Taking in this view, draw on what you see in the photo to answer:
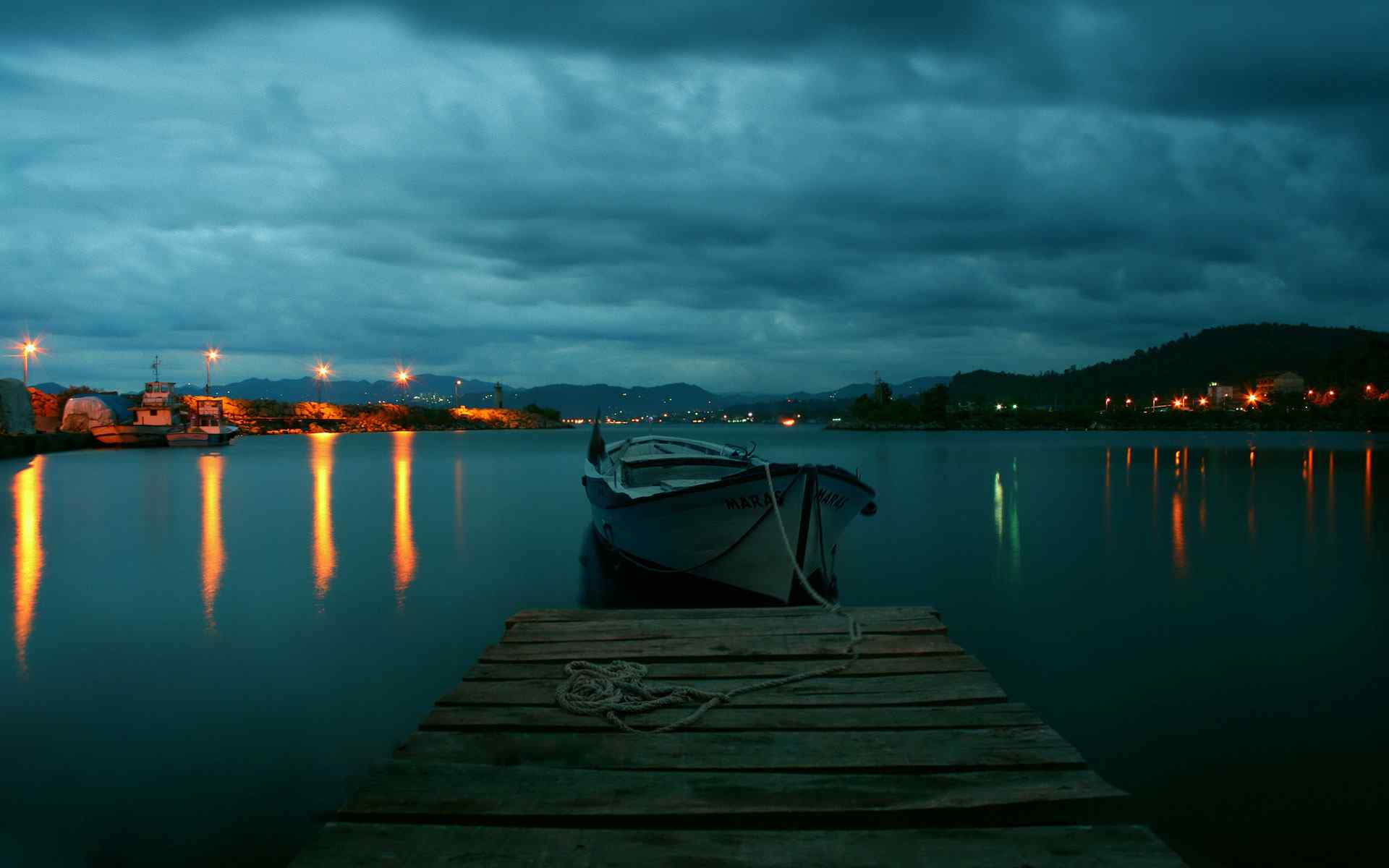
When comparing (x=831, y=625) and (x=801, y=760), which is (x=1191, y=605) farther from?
(x=801, y=760)

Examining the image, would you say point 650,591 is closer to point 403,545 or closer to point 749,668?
point 749,668

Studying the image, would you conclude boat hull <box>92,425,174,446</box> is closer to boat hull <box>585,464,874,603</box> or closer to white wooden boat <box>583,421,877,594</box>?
white wooden boat <box>583,421,877,594</box>

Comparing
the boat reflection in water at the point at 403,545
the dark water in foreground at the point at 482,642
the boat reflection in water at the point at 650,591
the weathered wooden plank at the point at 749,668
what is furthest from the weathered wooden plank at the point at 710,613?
the boat reflection in water at the point at 403,545

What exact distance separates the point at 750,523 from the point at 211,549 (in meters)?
18.6

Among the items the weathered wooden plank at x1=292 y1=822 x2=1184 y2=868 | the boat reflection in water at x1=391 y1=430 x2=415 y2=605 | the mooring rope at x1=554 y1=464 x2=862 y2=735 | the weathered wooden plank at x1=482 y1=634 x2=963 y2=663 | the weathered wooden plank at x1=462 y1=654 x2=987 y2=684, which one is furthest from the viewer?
the boat reflection in water at x1=391 y1=430 x2=415 y2=605

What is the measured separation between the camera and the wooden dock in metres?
3.66

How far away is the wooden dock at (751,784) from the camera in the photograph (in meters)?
3.66

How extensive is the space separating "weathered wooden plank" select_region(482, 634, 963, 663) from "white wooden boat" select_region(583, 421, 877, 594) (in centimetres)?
355

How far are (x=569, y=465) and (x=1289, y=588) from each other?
5364cm

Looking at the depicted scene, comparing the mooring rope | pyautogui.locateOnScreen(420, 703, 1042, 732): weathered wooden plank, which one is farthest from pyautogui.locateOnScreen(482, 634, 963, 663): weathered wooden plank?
pyautogui.locateOnScreen(420, 703, 1042, 732): weathered wooden plank

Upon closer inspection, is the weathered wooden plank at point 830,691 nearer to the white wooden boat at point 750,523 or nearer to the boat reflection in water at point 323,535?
the white wooden boat at point 750,523

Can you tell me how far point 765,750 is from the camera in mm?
4695

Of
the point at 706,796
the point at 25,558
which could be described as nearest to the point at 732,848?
the point at 706,796

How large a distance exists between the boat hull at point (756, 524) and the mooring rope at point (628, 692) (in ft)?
15.5
